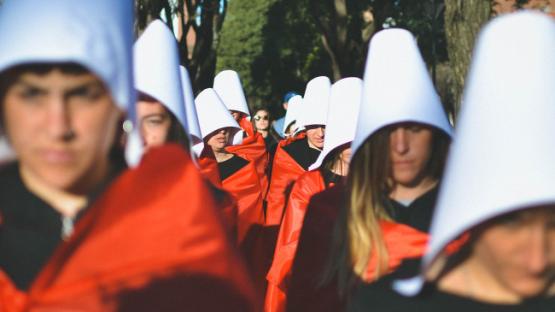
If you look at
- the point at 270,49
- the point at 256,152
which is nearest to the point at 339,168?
the point at 256,152

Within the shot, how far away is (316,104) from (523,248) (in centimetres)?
778

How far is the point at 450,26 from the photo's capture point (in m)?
8.77

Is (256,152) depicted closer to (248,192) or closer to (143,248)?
(248,192)

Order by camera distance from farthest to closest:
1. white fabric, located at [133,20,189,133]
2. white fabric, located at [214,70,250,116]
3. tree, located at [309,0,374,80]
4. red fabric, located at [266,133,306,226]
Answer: tree, located at [309,0,374,80] < white fabric, located at [214,70,250,116] < red fabric, located at [266,133,306,226] < white fabric, located at [133,20,189,133]

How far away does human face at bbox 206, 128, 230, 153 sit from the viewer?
934cm

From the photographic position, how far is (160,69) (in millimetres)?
5035

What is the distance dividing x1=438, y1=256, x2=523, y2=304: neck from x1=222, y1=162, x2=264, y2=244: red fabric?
4.46 metres

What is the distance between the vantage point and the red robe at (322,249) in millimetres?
4762

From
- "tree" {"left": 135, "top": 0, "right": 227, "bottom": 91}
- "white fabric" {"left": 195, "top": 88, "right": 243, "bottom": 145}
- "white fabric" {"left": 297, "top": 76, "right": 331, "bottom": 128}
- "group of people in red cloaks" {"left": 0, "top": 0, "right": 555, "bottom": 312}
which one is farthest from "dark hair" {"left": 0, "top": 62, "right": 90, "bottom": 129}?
"tree" {"left": 135, "top": 0, "right": 227, "bottom": 91}

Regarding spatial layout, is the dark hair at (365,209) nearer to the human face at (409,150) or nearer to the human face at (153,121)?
the human face at (409,150)

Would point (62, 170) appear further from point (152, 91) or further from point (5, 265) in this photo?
point (152, 91)

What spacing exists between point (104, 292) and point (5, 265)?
378mm

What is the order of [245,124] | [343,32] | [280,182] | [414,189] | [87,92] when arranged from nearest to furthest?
1. [87,92]
2. [414,189]
3. [280,182]
4. [245,124]
5. [343,32]

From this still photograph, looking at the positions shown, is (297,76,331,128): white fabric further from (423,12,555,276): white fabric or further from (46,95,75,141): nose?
(46,95,75,141): nose
